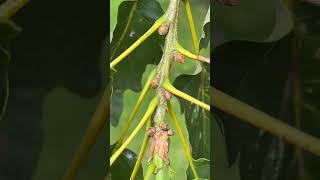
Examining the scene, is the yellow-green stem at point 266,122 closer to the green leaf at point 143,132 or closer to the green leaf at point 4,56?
the green leaf at point 143,132

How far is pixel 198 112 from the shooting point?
543 mm

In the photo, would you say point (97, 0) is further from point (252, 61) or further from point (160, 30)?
point (252, 61)

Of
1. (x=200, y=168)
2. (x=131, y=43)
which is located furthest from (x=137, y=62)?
(x=200, y=168)

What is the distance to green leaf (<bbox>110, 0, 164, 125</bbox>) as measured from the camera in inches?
20.1

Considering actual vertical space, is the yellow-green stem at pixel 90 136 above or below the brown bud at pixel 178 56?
below

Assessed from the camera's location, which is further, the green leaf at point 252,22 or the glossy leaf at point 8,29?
the green leaf at point 252,22

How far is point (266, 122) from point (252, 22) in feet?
0.38

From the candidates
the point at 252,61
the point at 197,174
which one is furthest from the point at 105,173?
the point at 252,61

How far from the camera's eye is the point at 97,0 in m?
0.48

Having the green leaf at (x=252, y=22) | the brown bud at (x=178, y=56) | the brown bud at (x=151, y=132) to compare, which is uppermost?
the green leaf at (x=252, y=22)

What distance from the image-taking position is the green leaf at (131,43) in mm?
511

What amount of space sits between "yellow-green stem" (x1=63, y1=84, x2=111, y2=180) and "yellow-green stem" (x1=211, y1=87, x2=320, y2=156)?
0.32ft

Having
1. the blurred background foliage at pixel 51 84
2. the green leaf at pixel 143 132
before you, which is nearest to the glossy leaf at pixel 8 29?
the blurred background foliage at pixel 51 84

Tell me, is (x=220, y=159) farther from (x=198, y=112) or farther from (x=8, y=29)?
(x=8, y=29)
